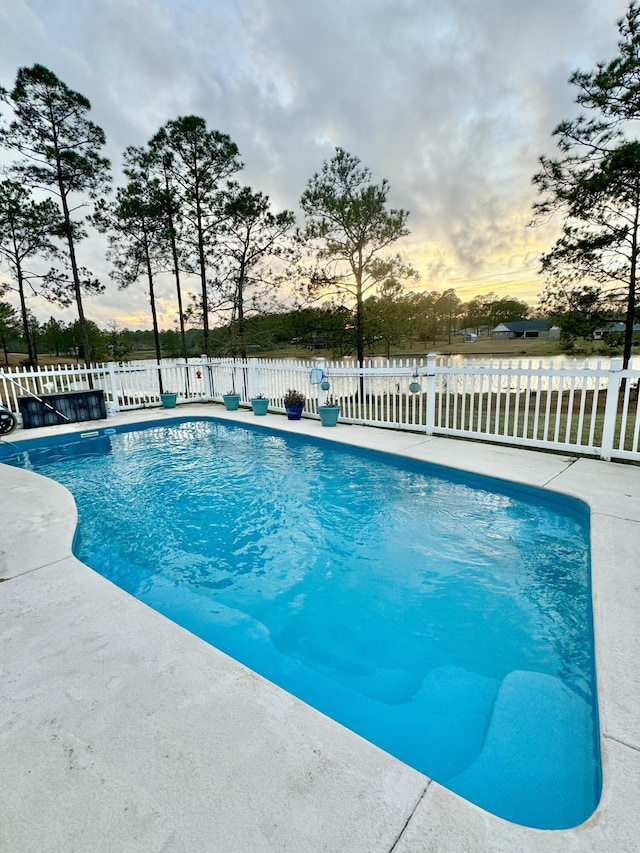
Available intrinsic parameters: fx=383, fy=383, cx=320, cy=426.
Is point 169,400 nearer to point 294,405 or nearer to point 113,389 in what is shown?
point 113,389

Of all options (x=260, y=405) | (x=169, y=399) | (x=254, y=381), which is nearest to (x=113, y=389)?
(x=169, y=399)

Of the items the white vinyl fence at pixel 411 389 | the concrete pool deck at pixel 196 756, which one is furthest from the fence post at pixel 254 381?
the concrete pool deck at pixel 196 756

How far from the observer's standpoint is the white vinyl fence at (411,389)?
195 inches

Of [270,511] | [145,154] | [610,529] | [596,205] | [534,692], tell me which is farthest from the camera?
[145,154]

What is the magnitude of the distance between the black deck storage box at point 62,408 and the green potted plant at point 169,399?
1511 mm

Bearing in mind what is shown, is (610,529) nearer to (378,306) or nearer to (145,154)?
(378,306)

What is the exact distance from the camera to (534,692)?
6.70ft

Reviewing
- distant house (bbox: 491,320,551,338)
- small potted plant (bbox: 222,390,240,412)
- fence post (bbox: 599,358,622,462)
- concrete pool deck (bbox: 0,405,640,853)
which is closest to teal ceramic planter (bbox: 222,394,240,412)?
small potted plant (bbox: 222,390,240,412)

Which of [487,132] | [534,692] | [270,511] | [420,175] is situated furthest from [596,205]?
[534,692]

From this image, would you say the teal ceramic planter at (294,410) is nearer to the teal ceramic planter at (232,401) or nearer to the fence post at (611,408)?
the teal ceramic planter at (232,401)

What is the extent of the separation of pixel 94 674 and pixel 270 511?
2.64 meters

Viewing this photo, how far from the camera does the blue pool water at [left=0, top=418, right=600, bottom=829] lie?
177cm

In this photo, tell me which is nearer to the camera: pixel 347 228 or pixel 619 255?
pixel 619 255

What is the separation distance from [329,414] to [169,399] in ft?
16.5
